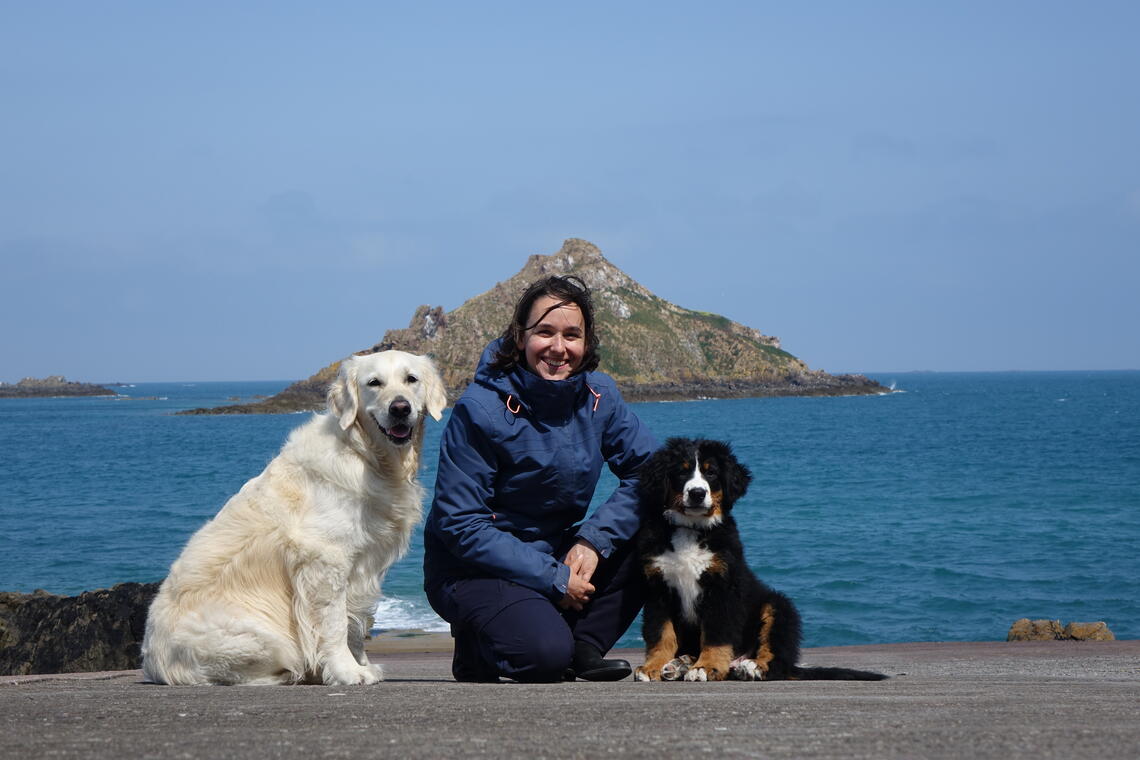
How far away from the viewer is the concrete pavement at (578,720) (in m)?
2.93

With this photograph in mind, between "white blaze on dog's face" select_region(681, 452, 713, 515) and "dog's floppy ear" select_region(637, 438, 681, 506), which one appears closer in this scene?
"white blaze on dog's face" select_region(681, 452, 713, 515)

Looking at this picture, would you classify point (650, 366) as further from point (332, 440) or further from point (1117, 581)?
point (332, 440)

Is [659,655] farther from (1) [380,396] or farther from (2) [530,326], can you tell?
(1) [380,396]

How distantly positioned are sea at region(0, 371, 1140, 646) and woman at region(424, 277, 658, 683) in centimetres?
398

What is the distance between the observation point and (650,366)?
13812 cm

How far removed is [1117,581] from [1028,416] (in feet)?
229

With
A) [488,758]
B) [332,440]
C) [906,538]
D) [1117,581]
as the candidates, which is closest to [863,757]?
A: [488,758]

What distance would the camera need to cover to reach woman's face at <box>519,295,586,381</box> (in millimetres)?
5445

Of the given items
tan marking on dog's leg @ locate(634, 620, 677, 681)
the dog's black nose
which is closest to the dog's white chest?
tan marking on dog's leg @ locate(634, 620, 677, 681)

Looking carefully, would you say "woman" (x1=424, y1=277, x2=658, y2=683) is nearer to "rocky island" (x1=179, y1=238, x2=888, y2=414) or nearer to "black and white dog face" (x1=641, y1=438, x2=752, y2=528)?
"black and white dog face" (x1=641, y1=438, x2=752, y2=528)

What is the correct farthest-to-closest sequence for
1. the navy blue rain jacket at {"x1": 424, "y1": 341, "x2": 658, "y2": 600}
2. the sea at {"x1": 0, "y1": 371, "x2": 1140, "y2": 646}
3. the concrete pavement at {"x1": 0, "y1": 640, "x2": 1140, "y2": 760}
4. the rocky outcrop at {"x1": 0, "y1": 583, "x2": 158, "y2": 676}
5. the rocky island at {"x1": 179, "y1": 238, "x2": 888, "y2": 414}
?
the rocky island at {"x1": 179, "y1": 238, "x2": 888, "y2": 414}, the sea at {"x1": 0, "y1": 371, "x2": 1140, "y2": 646}, the rocky outcrop at {"x1": 0, "y1": 583, "x2": 158, "y2": 676}, the navy blue rain jacket at {"x1": 424, "y1": 341, "x2": 658, "y2": 600}, the concrete pavement at {"x1": 0, "y1": 640, "x2": 1140, "y2": 760}

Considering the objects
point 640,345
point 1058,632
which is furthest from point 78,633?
point 640,345

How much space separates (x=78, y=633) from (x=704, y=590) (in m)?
7.90

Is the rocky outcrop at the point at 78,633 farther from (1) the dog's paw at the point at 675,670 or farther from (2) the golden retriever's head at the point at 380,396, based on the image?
(1) the dog's paw at the point at 675,670
